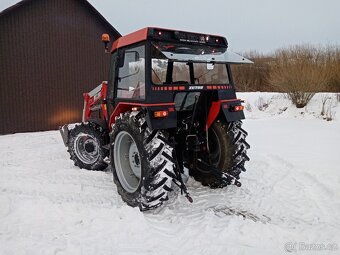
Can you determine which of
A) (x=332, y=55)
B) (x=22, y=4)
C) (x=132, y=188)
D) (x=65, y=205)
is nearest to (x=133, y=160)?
(x=132, y=188)

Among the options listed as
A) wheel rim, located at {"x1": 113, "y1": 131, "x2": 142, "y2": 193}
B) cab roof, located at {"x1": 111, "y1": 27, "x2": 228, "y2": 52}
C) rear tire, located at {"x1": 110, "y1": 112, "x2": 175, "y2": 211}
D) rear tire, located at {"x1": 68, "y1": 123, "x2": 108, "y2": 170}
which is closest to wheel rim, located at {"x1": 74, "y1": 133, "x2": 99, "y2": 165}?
rear tire, located at {"x1": 68, "y1": 123, "x2": 108, "y2": 170}

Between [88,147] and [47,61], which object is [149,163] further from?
[47,61]

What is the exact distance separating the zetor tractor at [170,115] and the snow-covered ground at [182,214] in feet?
1.03

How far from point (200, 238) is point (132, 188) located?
1.42m

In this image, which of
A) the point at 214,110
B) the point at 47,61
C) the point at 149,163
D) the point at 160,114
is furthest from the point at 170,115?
the point at 47,61

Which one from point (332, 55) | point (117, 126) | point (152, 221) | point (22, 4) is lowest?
point (152, 221)

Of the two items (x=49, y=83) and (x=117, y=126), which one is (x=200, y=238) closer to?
(x=117, y=126)

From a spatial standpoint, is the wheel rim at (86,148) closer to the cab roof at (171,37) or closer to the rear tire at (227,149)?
the cab roof at (171,37)

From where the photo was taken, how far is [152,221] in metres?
3.50

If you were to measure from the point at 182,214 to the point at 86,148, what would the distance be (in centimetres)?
253

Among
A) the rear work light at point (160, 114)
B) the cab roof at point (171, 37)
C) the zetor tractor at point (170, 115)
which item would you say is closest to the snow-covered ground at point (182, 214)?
the zetor tractor at point (170, 115)

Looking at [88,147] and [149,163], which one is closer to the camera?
[149,163]

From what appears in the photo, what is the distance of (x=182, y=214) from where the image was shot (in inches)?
145

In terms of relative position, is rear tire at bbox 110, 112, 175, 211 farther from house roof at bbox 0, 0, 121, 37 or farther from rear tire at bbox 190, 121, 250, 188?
house roof at bbox 0, 0, 121, 37
